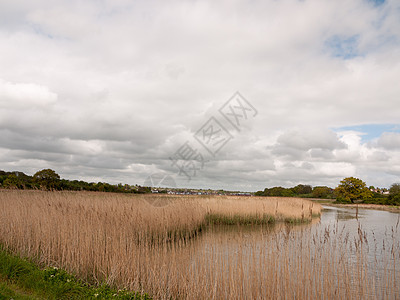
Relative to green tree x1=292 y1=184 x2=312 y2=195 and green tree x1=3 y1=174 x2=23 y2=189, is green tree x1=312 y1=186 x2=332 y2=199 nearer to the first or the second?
green tree x1=292 y1=184 x2=312 y2=195

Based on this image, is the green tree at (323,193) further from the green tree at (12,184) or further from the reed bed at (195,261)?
the green tree at (12,184)

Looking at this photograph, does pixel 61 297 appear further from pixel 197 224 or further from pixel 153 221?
pixel 197 224

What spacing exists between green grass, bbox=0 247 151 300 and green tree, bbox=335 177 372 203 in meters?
56.4

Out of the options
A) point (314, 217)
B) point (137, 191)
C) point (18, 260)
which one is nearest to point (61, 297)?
point (18, 260)

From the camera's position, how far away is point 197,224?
12.4 metres

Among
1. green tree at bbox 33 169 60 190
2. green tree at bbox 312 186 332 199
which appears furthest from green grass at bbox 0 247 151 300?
green tree at bbox 312 186 332 199

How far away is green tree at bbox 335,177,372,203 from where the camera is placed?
54553 mm

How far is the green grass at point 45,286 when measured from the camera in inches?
171

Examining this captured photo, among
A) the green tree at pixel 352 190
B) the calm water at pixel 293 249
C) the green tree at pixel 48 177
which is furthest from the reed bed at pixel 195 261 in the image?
the green tree at pixel 352 190

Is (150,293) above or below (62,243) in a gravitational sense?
below

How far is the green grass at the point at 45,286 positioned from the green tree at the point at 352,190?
56.4 metres

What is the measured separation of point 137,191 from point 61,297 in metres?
28.7

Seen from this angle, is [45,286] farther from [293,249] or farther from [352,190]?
[352,190]

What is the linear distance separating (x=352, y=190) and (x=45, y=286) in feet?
200
